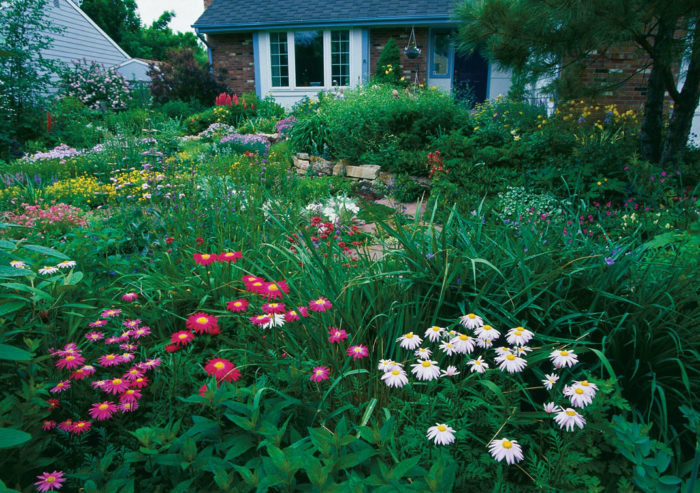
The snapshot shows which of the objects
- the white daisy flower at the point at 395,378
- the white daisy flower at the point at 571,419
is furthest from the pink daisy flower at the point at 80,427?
the white daisy flower at the point at 571,419

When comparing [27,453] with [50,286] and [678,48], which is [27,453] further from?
[678,48]

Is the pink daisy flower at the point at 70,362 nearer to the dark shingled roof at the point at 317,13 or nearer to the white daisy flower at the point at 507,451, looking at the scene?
the white daisy flower at the point at 507,451

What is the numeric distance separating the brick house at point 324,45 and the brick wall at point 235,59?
0.03m

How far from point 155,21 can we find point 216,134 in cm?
3888

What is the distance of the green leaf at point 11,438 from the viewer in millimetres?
904

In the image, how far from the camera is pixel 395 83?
1294 cm

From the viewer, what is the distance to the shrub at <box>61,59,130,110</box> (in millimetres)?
12859

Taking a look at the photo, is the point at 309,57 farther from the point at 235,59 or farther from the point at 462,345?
the point at 462,345

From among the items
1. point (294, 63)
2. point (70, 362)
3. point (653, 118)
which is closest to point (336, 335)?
point (70, 362)

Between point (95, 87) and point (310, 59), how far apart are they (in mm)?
6683

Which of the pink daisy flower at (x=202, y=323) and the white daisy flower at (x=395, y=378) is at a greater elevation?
the white daisy flower at (x=395, y=378)

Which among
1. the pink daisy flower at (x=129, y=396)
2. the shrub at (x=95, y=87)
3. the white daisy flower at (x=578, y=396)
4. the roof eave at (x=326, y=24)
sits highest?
the roof eave at (x=326, y=24)

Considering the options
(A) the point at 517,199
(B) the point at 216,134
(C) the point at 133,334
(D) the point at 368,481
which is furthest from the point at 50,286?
(B) the point at 216,134

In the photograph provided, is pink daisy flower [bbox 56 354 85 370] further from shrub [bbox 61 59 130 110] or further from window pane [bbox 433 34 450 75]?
window pane [bbox 433 34 450 75]
